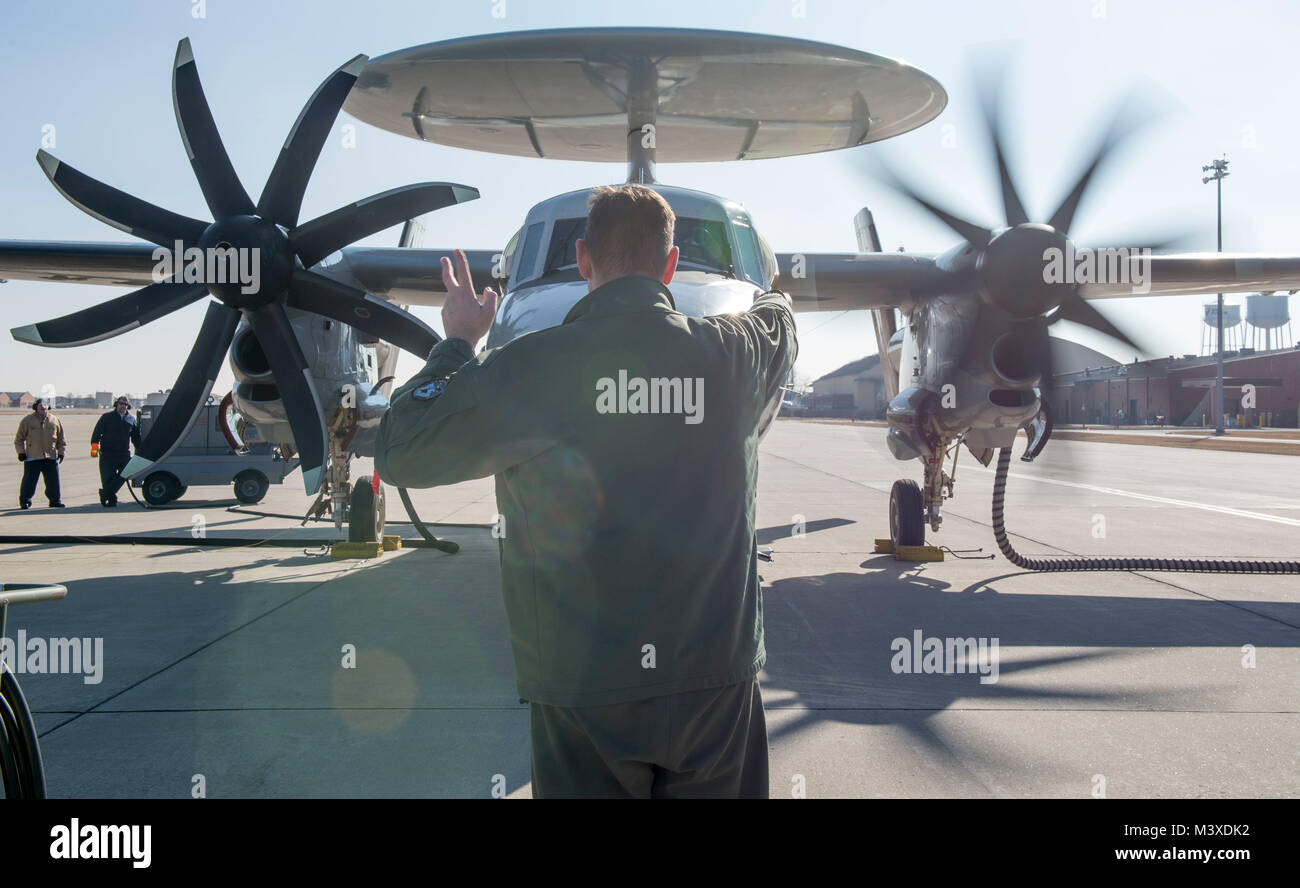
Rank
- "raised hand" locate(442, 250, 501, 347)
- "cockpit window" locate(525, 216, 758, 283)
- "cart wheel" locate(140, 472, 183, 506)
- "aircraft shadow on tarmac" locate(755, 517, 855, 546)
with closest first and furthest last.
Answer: "raised hand" locate(442, 250, 501, 347), "cockpit window" locate(525, 216, 758, 283), "aircraft shadow on tarmac" locate(755, 517, 855, 546), "cart wheel" locate(140, 472, 183, 506)

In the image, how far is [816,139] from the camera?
1266 cm

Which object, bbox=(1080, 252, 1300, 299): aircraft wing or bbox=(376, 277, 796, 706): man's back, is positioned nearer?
bbox=(376, 277, 796, 706): man's back

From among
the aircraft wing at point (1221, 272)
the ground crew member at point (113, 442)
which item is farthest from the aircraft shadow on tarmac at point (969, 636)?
the ground crew member at point (113, 442)

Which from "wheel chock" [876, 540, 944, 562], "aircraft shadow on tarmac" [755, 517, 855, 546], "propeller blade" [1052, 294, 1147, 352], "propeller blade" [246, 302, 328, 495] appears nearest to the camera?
"propeller blade" [246, 302, 328, 495]

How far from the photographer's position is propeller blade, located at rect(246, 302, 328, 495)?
800 cm

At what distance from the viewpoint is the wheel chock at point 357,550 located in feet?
32.4

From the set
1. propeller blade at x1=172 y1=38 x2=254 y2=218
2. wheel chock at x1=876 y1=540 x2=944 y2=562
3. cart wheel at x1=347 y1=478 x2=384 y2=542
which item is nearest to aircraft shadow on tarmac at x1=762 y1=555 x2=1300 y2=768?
wheel chock at x1=876 y1=540 x2=944 y2=562

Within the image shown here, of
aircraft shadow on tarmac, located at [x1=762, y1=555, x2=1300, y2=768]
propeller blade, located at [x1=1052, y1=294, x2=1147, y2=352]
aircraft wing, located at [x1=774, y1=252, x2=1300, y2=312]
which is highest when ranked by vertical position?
aircraft wing, located at [x1=774, y1=252, x2=1300, y2=312]

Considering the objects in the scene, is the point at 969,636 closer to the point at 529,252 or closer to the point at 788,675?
the point at 788,675

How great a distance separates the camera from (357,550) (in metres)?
9.90

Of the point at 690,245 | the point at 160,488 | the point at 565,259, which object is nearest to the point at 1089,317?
the point at 690,245

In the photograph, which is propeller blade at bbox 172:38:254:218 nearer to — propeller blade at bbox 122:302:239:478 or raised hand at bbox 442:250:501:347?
propeller blade at bbox 122:302:239:478

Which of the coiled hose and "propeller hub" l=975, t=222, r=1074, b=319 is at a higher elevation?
"propeller hub" l=975, t=222, r=1074, b=319
